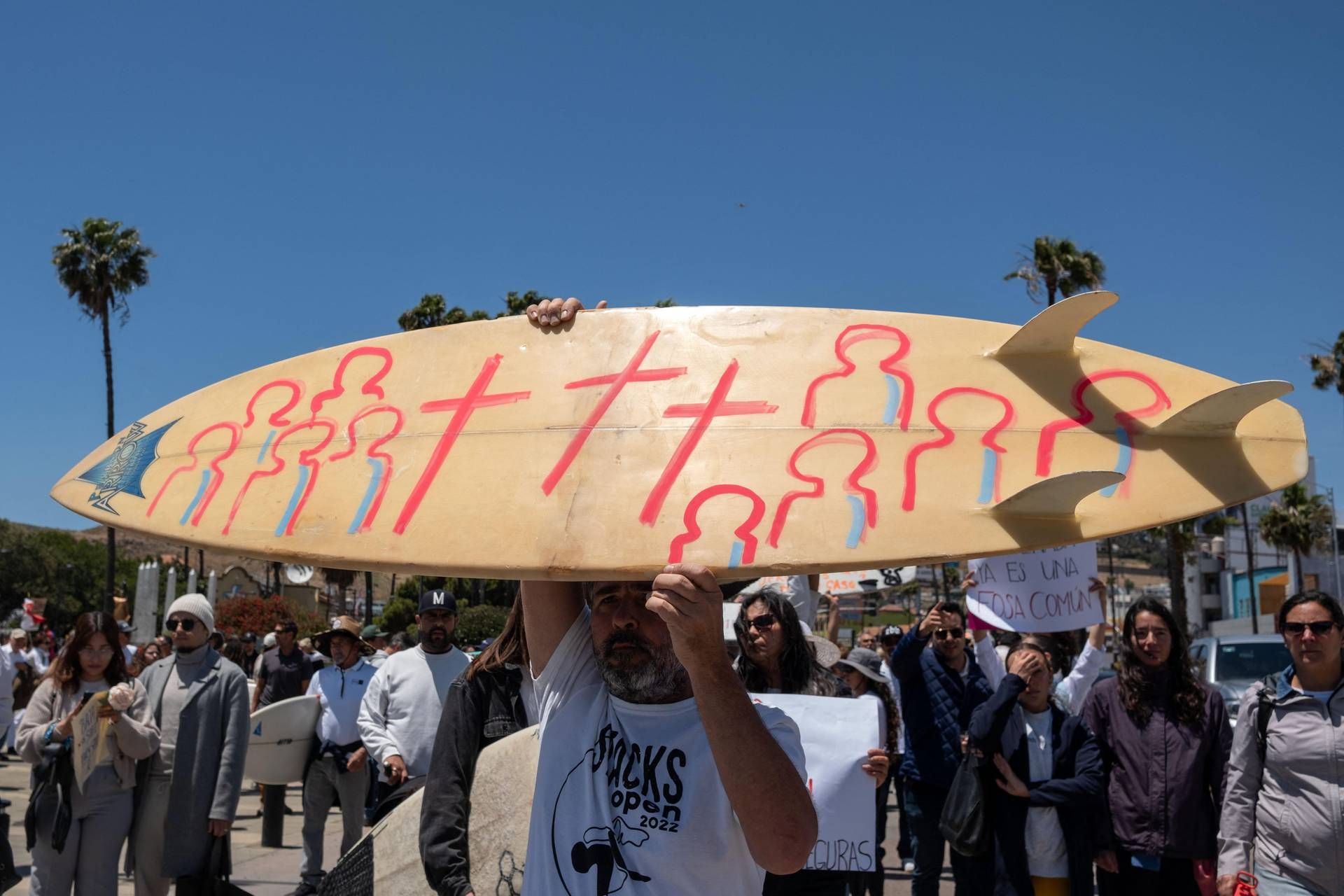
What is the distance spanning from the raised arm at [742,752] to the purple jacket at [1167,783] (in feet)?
11.4

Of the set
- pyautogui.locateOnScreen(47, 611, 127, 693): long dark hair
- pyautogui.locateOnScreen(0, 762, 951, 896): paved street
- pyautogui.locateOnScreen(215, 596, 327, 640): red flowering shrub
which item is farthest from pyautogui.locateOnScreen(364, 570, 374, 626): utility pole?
pyautogui.locateOnScreen(215, 596, 327, 640): red flowering shrub

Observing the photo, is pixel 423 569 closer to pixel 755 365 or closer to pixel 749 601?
pixel 755 365

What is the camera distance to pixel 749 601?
15.2 ft

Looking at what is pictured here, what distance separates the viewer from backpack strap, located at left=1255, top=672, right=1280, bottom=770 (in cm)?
446

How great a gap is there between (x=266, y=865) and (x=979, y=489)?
7612mm

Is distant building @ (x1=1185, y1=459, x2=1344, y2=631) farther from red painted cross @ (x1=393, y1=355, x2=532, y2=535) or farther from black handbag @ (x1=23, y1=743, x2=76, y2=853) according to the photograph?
red painted cross @ (x1=393, y1=355, x2=532, y2=535)

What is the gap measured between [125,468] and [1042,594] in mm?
5740

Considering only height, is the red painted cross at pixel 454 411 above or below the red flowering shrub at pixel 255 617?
above

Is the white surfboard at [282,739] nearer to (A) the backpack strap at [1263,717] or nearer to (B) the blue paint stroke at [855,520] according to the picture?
(A) the backpack strap at [1263,717]

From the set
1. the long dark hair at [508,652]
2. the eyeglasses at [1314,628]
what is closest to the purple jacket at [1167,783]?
the eyeglasses at [1314,628]

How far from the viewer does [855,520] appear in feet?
7.91

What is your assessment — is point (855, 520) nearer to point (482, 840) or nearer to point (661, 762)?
point (661, 762)

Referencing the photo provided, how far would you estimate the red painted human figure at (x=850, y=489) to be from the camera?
Result: 2393mm

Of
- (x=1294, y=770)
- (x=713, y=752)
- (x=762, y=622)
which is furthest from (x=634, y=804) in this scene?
(x=1294, y=770)
